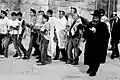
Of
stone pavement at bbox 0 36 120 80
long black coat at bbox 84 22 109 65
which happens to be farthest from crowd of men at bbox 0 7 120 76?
stone pavement at bbox 0 36 120 80

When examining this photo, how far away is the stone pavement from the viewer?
28.4 ft

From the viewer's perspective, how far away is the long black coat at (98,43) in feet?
28.3

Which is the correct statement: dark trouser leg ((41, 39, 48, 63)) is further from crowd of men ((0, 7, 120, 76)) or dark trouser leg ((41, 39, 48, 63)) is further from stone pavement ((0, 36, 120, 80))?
stone pavement ((0, 36, 120, 80))

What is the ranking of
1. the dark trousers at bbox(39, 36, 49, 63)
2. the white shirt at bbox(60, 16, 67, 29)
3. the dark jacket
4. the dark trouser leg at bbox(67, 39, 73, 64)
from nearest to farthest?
the dark trousers at bbox(39, 36, 49, 63)
the dark trouser leg at bbox(67, 39, 73, 64)
the white shirt at bbox(60, 16, 67, 29)
the dark jacket

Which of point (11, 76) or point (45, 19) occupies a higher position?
point (45, 19)

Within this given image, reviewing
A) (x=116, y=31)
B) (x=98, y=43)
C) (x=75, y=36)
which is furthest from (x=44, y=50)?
(x=116, y=31)

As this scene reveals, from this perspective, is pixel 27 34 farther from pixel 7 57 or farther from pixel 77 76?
pixel 77 76

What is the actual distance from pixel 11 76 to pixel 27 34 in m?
3.28

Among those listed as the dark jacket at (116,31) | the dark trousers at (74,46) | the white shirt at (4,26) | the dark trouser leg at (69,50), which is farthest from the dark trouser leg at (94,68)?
the white shirt at (4,26)

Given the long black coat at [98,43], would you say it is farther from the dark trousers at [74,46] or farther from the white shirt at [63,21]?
the white shirt at [63,21]

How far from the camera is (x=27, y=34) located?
11680 millimetres

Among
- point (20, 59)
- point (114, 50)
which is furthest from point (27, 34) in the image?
point (114, 50)

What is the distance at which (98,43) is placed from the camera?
8.67 metres

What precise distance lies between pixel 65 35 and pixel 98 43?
2421 millimetres
